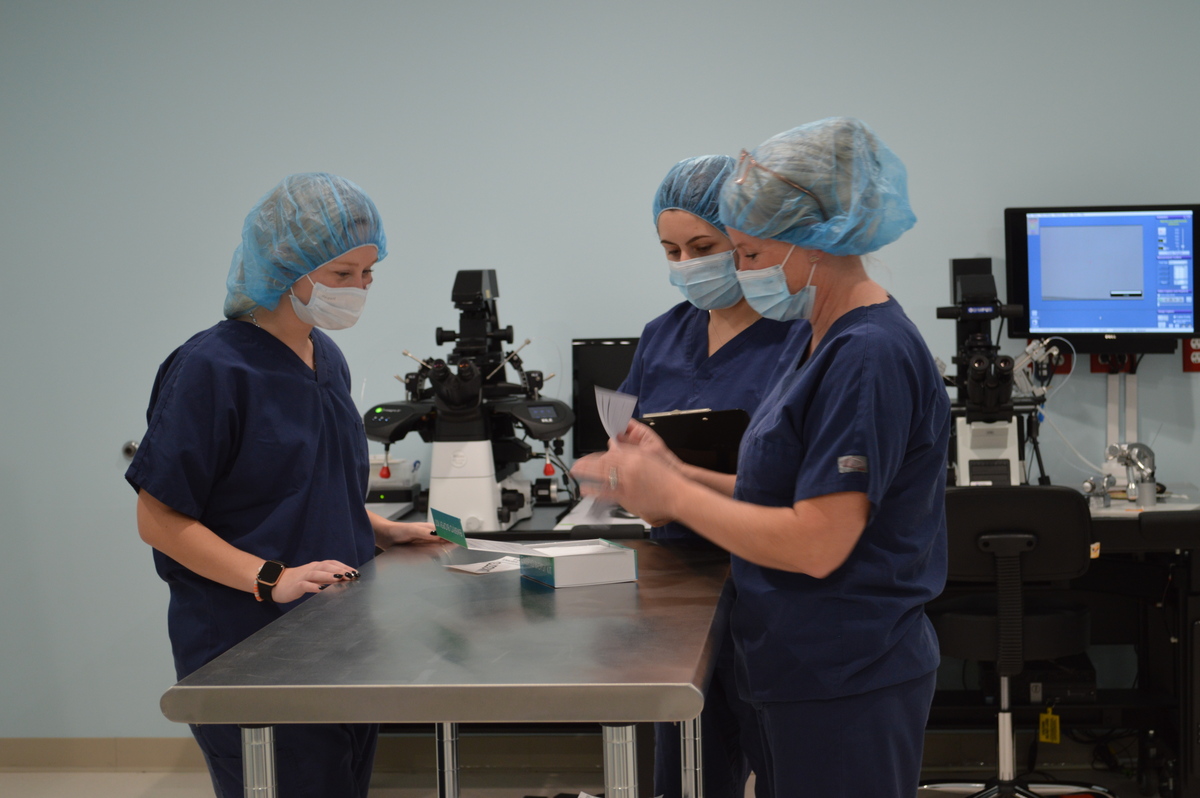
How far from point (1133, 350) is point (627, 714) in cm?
273

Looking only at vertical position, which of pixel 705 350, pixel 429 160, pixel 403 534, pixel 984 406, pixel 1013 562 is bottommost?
pixel 1013 562

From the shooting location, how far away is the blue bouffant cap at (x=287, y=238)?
1681mm

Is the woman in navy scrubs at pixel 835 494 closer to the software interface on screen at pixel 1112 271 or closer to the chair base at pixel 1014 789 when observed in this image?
the chair base at pixel 1014 789

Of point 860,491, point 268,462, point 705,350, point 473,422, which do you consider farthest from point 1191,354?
point 268,462

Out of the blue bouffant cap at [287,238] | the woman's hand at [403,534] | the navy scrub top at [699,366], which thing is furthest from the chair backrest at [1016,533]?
the blue bouffant cap at [287,238]

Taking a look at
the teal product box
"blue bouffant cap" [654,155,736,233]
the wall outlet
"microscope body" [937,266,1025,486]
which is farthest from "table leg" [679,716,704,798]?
the wall outlet

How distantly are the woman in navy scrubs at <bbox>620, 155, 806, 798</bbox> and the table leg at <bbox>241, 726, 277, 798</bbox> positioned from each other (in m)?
0.78

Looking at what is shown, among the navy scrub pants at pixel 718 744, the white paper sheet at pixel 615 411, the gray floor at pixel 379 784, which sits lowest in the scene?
the gray floor at pixel 379 784

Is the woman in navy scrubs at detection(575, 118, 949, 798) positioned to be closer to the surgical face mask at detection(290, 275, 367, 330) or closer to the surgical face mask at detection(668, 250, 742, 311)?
the surgical face mask at detection(668, 250, 742, 311)

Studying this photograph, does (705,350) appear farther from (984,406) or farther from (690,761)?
(984,406)

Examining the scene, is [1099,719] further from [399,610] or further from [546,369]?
[399,610]

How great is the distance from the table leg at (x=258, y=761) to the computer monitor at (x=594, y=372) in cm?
210

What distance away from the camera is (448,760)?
4.69 ft

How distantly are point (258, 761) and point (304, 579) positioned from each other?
390 millimetres
